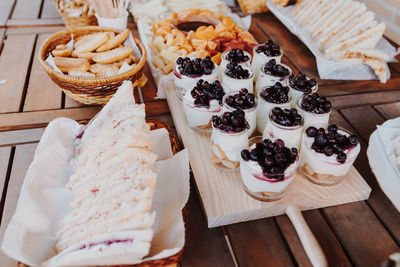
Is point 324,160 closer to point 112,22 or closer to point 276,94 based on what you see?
point 276,94

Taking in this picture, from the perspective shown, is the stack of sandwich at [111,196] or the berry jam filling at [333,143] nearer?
the stack of sandwich at [111,196]

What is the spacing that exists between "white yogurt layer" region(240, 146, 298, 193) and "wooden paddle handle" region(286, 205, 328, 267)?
7cm

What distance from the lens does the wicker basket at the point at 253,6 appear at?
199cm

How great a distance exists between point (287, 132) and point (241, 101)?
157 mm

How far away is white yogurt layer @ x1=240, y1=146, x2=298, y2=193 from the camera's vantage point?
81cm

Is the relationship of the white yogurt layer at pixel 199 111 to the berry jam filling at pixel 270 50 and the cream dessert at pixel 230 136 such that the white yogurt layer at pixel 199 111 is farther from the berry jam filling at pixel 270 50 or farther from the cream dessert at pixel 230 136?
the berry jam filling at pixel 270 50

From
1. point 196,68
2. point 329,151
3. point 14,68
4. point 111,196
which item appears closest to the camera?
point 111,196

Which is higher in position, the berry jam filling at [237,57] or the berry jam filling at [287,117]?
the berry jam filling at [287,117]

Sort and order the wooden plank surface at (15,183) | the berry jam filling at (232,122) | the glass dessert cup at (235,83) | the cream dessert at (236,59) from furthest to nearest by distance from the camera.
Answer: the cream dessert at (236,59)
the glass dessert cup at (235,83)
the berry jam filling at (232,122)
the wooden plank surface at (15,183)

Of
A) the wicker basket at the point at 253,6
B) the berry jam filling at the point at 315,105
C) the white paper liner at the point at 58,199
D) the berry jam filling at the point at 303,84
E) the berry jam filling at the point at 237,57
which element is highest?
the berry jam filling at the point at 315,105

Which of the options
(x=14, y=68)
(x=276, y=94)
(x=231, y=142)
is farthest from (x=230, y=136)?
(x=14, y=68)

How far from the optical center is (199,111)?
3.50 feet

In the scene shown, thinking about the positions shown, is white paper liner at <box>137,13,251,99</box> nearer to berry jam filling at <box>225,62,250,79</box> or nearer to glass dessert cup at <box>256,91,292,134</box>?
berry jam filling at <box>225,62,250,79</box>

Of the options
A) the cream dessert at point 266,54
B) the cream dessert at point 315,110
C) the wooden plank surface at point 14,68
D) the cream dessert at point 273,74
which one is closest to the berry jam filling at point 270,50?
the cream dessert at point 266,54
